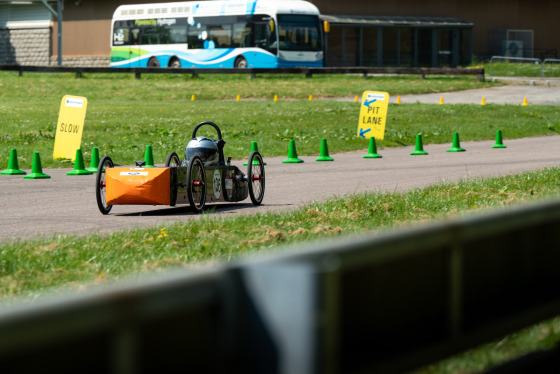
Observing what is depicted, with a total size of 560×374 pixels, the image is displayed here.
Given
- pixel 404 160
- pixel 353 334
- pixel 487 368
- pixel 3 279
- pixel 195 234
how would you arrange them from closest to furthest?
pixel 353 334 → pixel 487 368 → pixel 3 279 → pixel 195 234 → pixel 404 160

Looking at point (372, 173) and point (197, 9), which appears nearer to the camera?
point (372, 173)

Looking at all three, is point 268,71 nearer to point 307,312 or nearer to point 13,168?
point 13,168

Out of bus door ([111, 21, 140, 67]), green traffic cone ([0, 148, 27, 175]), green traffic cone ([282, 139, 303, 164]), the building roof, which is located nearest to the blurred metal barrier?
green traffic cone ([0, 148, 27, 175])

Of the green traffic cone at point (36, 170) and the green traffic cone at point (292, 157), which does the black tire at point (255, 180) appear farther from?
the green traffic cone at point (292, 157)

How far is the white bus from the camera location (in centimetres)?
5019

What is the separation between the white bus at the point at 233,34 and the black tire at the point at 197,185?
38.6 metres

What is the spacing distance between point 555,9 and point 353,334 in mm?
69245

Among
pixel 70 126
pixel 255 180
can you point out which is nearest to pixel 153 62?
pixel 70 126

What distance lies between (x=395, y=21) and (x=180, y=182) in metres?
53.1

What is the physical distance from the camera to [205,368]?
3674mm

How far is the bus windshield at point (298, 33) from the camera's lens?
50.3 metres

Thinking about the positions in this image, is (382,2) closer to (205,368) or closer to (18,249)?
(18,249)

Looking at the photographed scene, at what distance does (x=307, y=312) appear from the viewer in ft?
11.8

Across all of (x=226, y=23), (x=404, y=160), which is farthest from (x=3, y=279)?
(x=226, y=23)
